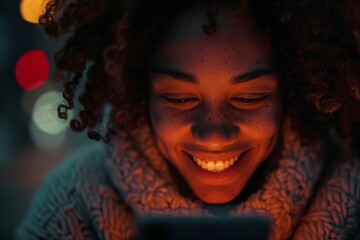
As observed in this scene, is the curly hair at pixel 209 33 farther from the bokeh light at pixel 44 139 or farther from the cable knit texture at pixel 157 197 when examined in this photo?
the bokeh light at pixel 44 139

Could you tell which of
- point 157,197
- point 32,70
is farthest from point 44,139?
point 157,197

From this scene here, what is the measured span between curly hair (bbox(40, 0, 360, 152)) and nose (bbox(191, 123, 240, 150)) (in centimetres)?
20

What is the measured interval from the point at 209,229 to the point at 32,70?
562 cm

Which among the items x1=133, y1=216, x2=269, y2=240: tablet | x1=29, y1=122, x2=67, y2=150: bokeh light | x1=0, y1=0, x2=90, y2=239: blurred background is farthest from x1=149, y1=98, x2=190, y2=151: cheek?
x1=29, y1=122, x2=67, y2=150: bokeh light

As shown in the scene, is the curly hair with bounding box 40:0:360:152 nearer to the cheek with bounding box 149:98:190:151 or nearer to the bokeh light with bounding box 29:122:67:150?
the cheek with bounding box 149:98:190:151

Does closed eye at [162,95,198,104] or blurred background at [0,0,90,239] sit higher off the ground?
closed eye at [162,95,198,104]

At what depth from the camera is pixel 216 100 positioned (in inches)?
57.4

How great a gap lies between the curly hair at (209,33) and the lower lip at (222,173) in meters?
0.19

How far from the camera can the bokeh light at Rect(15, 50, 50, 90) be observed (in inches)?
221

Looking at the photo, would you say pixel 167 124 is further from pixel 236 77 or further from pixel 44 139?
pixel 44 139

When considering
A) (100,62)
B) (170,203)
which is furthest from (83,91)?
(170,203)

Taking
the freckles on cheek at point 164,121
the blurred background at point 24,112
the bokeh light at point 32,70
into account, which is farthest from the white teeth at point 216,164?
the bokeh light at point 32,70

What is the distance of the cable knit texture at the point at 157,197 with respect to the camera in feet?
5.06

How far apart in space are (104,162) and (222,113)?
49cm
